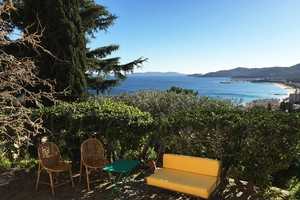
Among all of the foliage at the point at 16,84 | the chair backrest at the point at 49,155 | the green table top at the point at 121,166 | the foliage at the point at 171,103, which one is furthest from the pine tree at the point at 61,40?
the green table top at the point at 121,166

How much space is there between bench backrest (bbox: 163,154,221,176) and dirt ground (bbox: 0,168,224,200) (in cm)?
52

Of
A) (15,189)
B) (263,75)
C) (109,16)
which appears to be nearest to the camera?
(15,189)

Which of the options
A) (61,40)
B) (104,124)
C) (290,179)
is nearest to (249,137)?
(104,124)

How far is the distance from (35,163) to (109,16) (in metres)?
9.72

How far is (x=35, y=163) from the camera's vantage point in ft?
18.4

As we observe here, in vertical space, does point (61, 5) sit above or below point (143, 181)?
above

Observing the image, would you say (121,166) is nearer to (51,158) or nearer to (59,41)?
(51,158)

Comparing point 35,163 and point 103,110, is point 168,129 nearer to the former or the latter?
point 103,110

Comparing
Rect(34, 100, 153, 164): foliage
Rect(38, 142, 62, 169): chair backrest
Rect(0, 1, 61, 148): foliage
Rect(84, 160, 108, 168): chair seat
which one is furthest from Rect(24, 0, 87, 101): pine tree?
Rect(84, 160, 108, 168): chair seat

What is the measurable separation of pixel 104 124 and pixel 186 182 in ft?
7.02

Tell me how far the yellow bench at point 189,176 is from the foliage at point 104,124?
92cm

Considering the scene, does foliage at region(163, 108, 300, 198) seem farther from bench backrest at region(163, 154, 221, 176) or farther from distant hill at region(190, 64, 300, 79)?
distant hill at region(190, 64, 300, 79)

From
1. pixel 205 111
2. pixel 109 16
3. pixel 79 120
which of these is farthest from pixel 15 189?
pixel 109 16

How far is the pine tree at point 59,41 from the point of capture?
288 inches
